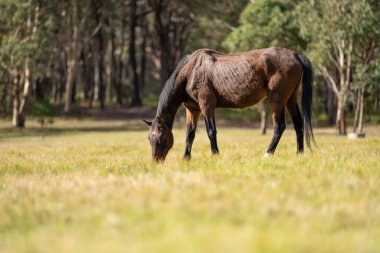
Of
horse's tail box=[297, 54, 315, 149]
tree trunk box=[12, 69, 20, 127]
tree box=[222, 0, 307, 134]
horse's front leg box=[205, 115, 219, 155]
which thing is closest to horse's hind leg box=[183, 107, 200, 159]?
horse's front leg box=[205, 115, 219, 155]

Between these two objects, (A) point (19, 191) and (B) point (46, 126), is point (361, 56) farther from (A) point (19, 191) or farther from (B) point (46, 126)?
(A) point (19, 191)

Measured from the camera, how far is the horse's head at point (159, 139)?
46.0 ft

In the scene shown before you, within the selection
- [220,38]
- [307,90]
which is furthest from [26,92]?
[307,90]

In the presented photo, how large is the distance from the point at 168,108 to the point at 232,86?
1.67m

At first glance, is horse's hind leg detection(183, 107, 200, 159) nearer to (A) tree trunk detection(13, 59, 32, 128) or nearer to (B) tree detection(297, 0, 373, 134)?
(B) tree detection(297, 0, 373, 134)

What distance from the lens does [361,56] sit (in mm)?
35250

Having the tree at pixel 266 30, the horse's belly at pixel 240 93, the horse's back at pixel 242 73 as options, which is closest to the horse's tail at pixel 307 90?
the horse's back at pixel 242 73

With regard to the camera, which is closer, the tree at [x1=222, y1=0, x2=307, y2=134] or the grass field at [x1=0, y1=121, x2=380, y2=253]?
the grass field at [x1=0, y1=121, x2=380, y2=253]

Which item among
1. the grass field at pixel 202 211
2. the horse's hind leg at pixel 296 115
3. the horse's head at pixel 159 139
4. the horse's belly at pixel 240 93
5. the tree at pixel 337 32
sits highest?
the tree at pixel 337 32

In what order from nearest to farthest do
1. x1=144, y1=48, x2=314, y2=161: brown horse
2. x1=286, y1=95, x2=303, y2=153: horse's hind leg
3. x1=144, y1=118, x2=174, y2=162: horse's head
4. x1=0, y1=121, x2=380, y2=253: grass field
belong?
x1=0, y1=121, x2=380, y2=253: grass field < x1=144, y1=118, x2=174, y2=162: horse's head < x1=144, y1=48, x2=314, y2=161: brown horse < x1=286, y1=95, x2=303, y2=153: horse's hind leg

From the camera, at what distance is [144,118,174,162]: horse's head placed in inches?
552

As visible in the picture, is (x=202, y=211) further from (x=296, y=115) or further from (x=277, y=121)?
(x=296, y=115)

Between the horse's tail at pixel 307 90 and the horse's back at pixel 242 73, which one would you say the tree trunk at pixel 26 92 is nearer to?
the horse's back at pixel 242 73

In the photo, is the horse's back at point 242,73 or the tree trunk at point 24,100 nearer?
the horse's back at point 242,73
